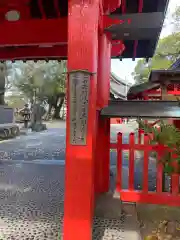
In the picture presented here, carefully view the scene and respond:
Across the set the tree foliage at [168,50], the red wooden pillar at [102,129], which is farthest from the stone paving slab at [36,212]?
the tree foliage at [168,50]

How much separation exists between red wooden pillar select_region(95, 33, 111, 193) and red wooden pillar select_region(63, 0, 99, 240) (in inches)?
34.4

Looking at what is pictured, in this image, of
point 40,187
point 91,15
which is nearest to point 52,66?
point 40,187

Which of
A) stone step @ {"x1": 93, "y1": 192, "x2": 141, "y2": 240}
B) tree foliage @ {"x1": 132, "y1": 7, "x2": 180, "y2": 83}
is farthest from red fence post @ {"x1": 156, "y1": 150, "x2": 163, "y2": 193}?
tree foliage @ {"x1": 132, "y1": 7, "x2": 180, "y2": 83}

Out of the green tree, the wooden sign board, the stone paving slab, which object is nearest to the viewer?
the wooden sign board

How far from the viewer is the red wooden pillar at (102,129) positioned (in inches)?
128

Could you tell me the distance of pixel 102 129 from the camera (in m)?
3.53

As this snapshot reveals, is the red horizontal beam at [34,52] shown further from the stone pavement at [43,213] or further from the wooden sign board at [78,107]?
the wooden sign board at [78,107]

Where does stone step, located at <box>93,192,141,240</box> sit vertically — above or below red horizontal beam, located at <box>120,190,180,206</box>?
below

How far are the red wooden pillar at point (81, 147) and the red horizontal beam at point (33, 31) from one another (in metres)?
1.79

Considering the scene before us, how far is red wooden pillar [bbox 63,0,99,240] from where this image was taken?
2291 mm

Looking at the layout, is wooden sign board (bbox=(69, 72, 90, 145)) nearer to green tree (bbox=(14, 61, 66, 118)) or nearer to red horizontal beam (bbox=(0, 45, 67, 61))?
red horizontal beam (bbox=(0, 45, 67, 61))

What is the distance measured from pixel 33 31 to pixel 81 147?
2579 millimetres

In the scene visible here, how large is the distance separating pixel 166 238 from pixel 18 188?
8.88ft

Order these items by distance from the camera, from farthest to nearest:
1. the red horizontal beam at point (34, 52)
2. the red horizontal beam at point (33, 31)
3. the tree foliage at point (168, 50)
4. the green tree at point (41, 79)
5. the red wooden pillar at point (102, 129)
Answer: the green tree at point (41, 79)
the tree foliage at point (168, 50)
the red horizontal beam at point (34, 52)
the red horizontal beam at point (33, 31)
the red wooden pillar at point (102, 129)
